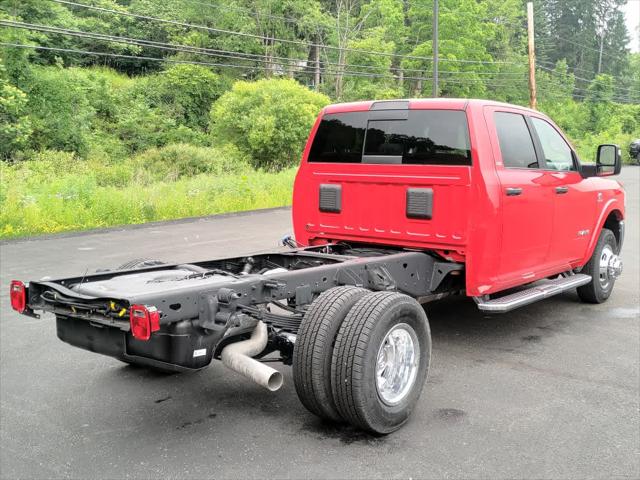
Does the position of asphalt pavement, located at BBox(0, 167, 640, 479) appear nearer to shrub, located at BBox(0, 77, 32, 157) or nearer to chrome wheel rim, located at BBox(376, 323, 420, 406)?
chrome wheel rim, located at BBox(376, 323, 420, 406)

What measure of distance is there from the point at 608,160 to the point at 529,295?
2101mm

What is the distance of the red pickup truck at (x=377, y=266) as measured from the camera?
3.91 meters

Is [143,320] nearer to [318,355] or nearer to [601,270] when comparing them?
[318,355]

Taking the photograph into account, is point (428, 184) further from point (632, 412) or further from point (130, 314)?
point (130, 314)

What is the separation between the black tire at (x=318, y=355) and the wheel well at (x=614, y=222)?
493cm

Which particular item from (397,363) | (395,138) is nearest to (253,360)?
(397,363)

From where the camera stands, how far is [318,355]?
3.90 meters

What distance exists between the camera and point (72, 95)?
34500 mm

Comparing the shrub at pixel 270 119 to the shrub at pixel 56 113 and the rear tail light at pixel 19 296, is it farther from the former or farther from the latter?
the rear tail light at pixel 19 296

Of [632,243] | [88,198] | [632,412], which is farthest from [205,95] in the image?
[632,412]

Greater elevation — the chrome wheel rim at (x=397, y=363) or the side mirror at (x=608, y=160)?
the side mirror at (x=608, y=160)

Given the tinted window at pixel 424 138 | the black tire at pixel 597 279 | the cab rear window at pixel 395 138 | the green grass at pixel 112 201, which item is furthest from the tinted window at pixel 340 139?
the green grass at pixel 112 201

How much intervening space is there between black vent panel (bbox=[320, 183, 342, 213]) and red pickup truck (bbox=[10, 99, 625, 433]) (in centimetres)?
1

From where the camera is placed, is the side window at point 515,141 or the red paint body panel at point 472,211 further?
the side window at point 515,141
